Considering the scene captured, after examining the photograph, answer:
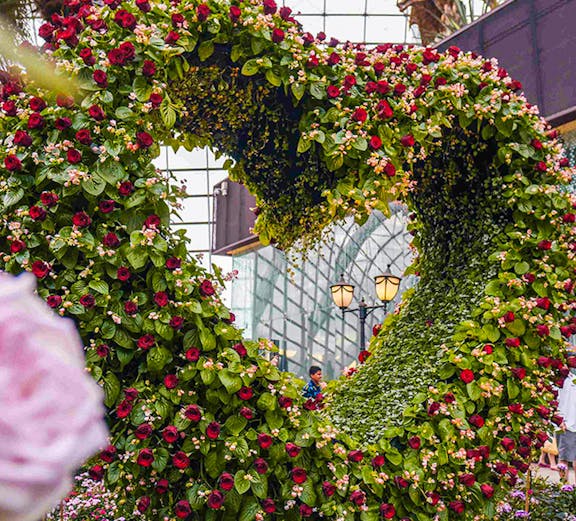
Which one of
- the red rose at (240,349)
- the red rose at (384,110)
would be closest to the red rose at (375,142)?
the red rose at (384,110)

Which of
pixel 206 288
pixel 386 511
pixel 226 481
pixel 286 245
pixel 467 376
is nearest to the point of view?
pixel 226 481

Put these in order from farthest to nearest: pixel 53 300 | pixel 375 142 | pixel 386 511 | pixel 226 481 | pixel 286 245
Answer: pixel 286 245 < pixel 375 142 < pixel 386 511 < pixel 226 481 < pixel 53 300

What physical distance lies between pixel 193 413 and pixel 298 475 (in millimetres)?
449

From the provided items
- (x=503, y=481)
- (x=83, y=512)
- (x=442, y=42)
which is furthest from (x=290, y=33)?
(x=442, y=42)

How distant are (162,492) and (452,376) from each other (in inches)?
54.1

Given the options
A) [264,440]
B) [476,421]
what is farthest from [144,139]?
[476,421]

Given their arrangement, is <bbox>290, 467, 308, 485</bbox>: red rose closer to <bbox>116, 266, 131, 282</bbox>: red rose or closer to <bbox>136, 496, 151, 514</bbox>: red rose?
<bbox>136, 496, 151, 514</bbox>: red rose

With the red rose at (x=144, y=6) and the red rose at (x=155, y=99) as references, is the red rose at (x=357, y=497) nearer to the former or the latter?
the red rose at (x=155, y=99)

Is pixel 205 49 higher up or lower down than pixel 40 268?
higher up

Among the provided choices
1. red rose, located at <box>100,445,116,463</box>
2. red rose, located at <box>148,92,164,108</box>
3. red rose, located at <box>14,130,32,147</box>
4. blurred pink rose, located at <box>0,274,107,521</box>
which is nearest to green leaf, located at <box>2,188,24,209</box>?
red rose, located at <box>14,130,32,147</box>

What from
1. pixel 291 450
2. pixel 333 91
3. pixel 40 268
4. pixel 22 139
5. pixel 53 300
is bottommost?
pixel 291 450

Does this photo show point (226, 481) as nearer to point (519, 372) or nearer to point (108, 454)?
point (108, 454)

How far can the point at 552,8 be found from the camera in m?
6.30

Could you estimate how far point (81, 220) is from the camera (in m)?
2.04
